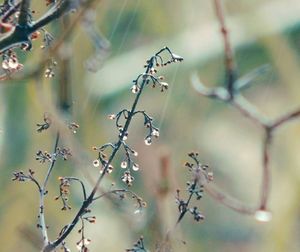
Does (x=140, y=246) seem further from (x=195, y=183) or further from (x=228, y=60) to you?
(x=228, y=60)

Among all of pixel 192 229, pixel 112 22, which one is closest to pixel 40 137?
pixel 112 22

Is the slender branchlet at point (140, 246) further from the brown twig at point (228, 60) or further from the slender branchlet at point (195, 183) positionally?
the brown twig at point (228, 60)

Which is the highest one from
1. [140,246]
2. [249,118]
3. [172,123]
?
[172,123]

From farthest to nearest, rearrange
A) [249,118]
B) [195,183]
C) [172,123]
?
[172,123] → [195,183] → [249,118]

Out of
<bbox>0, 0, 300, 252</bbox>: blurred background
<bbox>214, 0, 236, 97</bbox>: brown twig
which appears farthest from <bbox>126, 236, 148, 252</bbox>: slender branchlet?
<bbox>214, 0, 236, 97</bbox>: brown twig

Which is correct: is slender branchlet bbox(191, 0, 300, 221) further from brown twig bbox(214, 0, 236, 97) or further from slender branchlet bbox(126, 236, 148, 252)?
slender branchlet bbox(126, 236, 148, 252)

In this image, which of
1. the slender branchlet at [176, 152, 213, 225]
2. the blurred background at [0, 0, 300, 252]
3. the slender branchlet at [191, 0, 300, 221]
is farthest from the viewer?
the blurred background at [0, 0, 300, 252]

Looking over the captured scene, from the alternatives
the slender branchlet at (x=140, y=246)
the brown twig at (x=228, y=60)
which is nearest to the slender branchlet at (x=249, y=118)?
the brown twig at (x=228, y=60)

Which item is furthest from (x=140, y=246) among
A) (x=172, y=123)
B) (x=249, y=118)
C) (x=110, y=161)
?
(x=172, y=123)

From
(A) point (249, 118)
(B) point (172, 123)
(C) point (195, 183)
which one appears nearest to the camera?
(A) point (249, 118)
